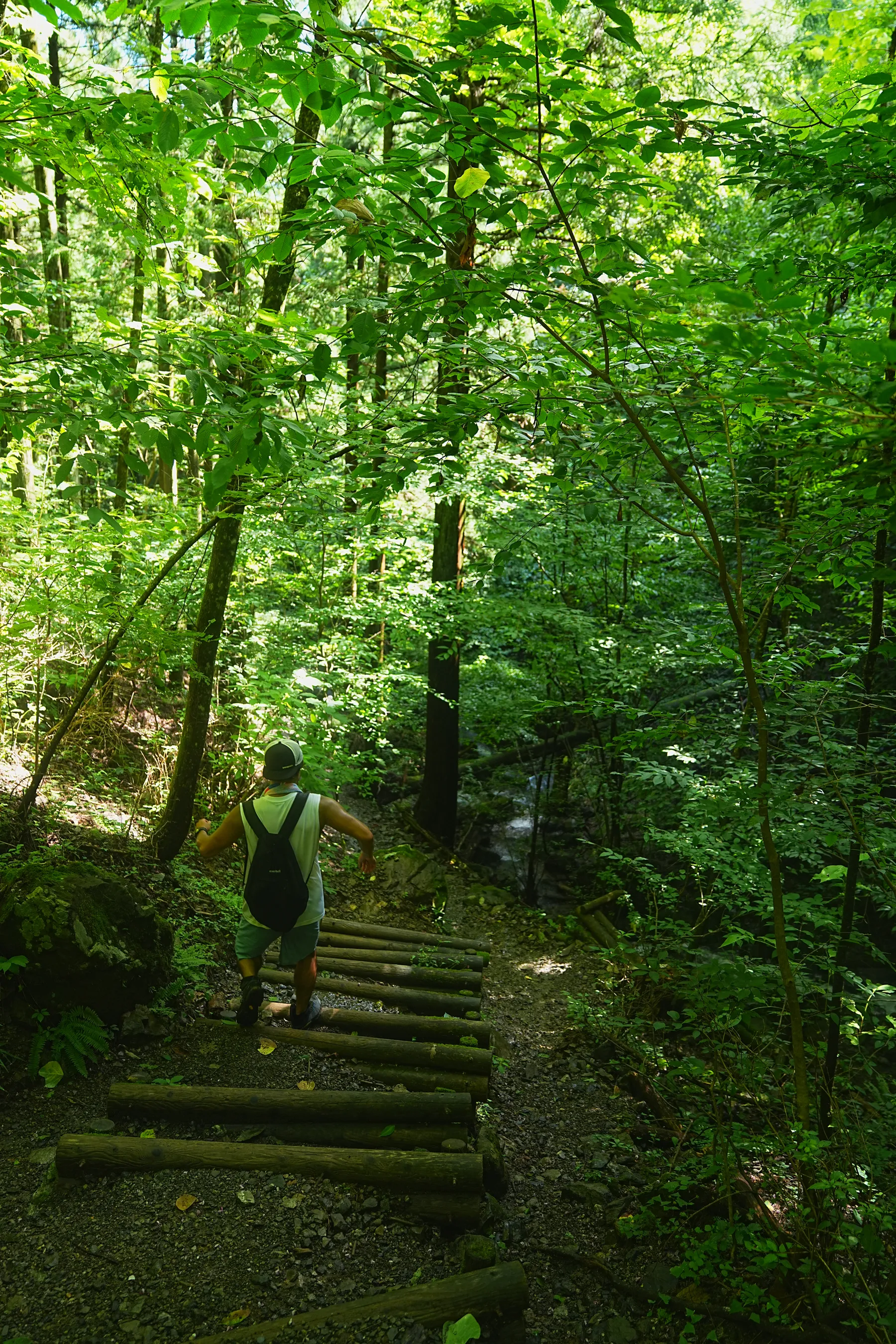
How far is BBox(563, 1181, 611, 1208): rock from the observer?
13.6ft

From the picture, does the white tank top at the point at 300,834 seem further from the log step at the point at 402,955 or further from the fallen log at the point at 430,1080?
the log step at the point at 402,955

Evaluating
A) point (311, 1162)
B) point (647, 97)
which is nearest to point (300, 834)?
point (311, 1162)

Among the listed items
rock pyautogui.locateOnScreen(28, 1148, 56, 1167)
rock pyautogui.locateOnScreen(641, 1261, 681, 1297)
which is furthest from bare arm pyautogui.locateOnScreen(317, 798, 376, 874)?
rock pyautogui.locateOnScreen(641, 1261, 681, 1297)

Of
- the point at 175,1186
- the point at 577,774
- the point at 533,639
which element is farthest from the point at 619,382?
the point at 577,774

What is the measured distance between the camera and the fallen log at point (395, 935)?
709 centimetres

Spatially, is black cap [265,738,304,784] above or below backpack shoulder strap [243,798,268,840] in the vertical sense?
above

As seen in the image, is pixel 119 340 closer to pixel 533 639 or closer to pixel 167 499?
pixel 167 499

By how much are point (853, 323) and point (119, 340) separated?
17.4 ft

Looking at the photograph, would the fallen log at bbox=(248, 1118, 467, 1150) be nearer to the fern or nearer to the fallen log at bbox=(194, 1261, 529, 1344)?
the fallen log at bbox=(194, 1261, 529, 1344)

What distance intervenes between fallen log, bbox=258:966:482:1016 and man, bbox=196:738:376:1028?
2.46ft

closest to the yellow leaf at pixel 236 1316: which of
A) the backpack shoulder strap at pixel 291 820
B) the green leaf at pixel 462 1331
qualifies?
the green leaf at pixel 462 1331

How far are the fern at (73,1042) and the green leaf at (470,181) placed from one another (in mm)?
4478

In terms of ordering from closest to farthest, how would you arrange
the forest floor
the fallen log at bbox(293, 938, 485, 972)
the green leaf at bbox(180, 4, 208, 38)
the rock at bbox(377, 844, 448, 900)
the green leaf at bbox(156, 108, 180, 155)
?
the green leaf at bbox(180, 4, 208, 38)
the green leaf at bbox(156, 108, 180, 155)
the forest floor
the fallen log at bbox(293, 938, 485, 972)
the rock at bbox(377, 844, 448, 900)

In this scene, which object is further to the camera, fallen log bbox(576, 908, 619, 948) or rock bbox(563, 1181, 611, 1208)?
fallen log bbox(576, 908, 619, 948)
